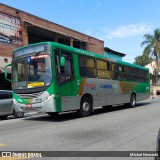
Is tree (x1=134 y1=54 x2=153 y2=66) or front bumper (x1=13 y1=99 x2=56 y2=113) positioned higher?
tree (x1=134 y1=54 x2=153 y2=66)

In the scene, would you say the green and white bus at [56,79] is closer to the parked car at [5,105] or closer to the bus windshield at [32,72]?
the bus windshield at [32,72]

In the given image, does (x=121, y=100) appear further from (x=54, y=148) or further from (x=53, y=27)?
(x=53, y=27)

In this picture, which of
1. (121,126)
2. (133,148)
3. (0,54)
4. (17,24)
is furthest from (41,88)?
(17,24)

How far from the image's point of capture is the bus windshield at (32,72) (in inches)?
518

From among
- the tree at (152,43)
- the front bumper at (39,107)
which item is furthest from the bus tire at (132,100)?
the tree at (152,43)

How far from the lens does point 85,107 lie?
604 inches

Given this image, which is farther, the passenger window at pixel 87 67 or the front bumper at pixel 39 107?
the passenger window at pixel 87 67

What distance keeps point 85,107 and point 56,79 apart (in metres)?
2.77

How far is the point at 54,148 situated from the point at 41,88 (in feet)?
17.9

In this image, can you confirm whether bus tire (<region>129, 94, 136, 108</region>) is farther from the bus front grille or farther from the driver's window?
the bus front grille

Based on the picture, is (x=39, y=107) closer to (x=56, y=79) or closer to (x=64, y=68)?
(x=56, y=79)

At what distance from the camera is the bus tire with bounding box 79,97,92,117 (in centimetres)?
1512

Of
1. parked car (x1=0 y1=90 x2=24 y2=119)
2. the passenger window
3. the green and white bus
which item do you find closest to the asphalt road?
the green and white bus

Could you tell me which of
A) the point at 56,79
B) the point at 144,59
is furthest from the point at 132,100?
the point at 144,59
